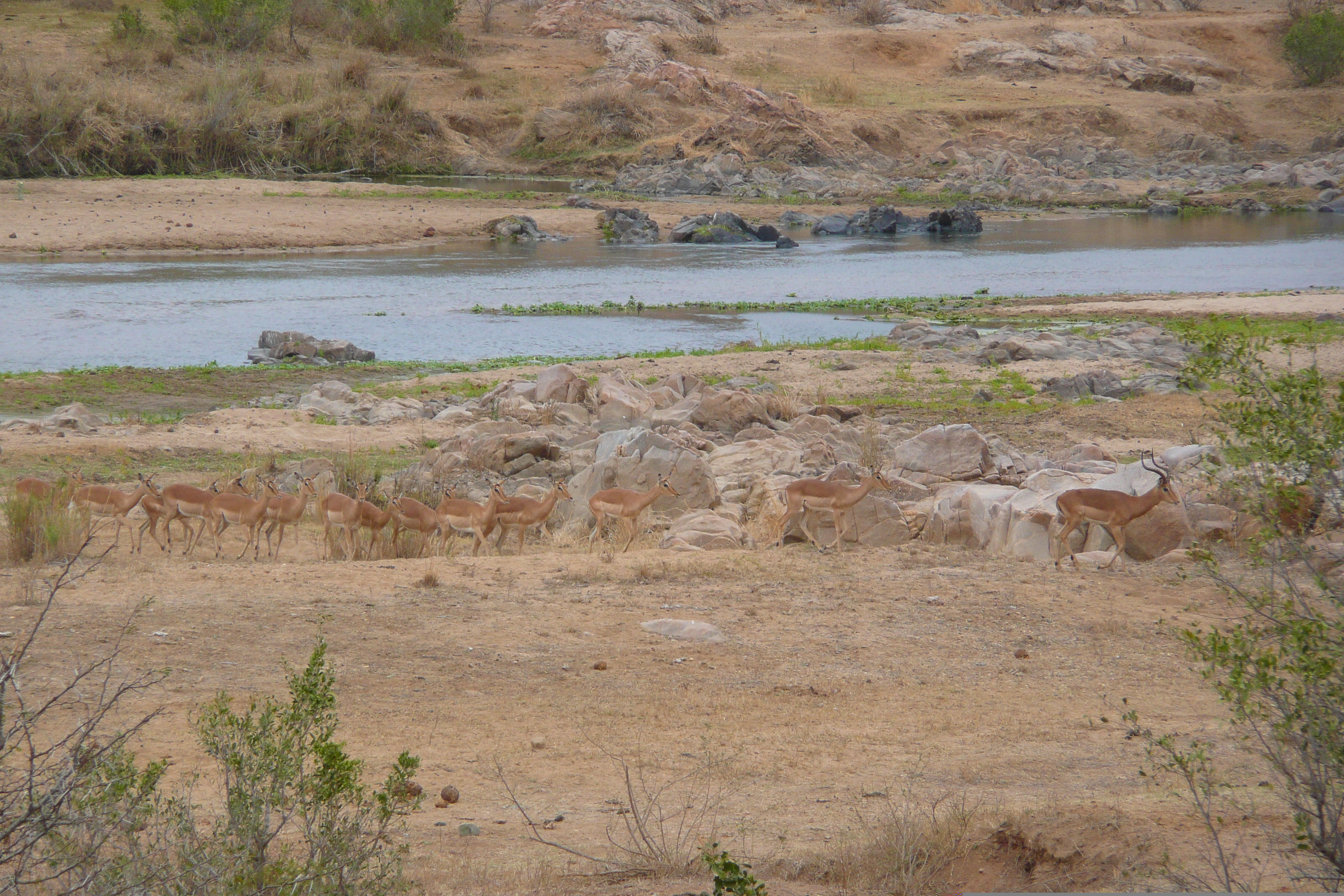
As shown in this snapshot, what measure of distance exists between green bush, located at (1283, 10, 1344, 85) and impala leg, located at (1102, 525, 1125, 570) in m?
68.6

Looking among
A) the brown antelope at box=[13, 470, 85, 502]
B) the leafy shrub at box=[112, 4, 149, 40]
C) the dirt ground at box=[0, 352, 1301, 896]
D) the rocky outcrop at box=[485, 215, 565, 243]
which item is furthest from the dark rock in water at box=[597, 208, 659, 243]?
the brown antelope at box=[13, 470, 85, 502]

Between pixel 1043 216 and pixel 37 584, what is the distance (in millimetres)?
46268

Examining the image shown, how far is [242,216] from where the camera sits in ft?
123

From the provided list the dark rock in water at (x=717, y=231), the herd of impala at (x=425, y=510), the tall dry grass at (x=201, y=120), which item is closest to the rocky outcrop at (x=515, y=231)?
the dark rock in water at (x=717, y=231)

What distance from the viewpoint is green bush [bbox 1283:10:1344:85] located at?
65.4 meters

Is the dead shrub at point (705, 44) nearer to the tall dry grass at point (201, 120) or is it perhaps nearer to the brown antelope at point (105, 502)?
the tall dry grass at point (201, 120)

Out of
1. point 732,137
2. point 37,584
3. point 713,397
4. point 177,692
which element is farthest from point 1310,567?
point 732,137

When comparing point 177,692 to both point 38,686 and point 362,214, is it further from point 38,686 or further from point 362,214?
point 362,214

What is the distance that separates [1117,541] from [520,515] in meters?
4.97

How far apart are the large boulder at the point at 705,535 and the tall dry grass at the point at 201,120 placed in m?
38.0

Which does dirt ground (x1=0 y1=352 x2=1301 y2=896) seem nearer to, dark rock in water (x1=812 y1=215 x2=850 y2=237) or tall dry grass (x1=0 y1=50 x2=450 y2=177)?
dark rock in water (x1=812 y1=215 x2=850 y2=237)

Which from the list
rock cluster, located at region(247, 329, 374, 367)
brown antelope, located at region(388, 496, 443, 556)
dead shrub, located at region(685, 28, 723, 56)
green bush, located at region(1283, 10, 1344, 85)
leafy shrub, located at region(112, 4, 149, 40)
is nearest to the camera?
brown antelope, located at region(388, 496, 443, 556)

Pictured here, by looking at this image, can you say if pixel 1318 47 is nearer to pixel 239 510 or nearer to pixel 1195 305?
pixel 1195 305

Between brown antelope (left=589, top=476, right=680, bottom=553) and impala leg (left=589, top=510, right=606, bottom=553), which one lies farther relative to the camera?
impala leg (left=589, top=510, right=606, bottom=553)
